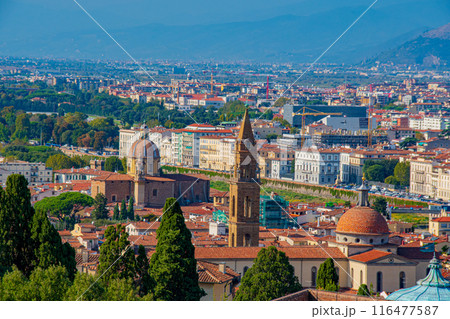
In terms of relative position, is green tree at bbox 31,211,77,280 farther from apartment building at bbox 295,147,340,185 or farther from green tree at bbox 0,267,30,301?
apartment building at bbox 295,147,340,185

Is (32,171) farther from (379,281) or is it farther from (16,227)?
(16,227)

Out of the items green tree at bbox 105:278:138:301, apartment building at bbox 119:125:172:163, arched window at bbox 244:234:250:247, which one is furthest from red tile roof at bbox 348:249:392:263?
apartment building at bbox 119:125:172:163

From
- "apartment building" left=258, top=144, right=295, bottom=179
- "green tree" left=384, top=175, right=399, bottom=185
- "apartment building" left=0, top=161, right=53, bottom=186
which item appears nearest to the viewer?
"apartment building" left=0, top=161, right=53, bottom=186

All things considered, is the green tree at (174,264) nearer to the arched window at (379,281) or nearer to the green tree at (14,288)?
the green tree at (14,288)

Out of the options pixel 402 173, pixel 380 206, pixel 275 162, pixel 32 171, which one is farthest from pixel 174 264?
pixel 275 162

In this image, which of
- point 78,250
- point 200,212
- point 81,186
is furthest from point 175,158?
point 78,250

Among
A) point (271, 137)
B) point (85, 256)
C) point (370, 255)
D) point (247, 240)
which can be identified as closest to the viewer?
point (85, 256)
